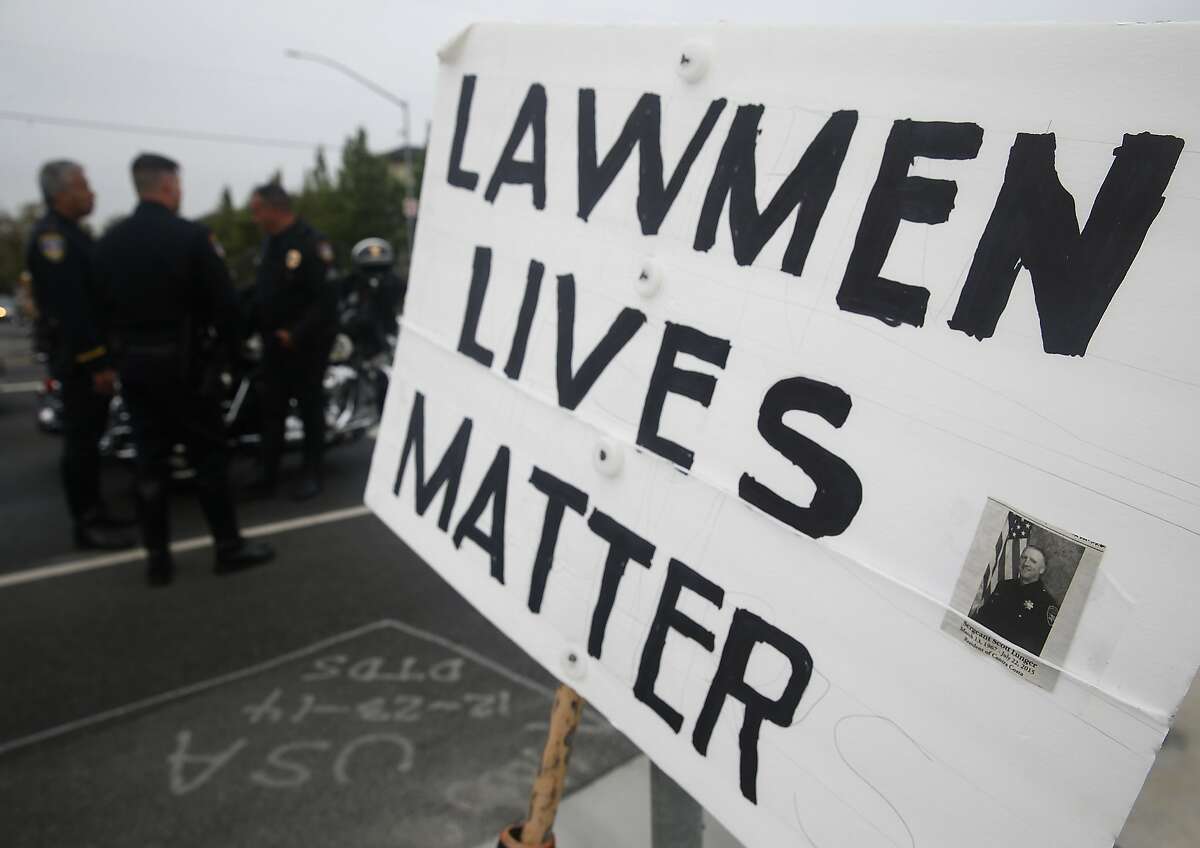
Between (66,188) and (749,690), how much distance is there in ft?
14.3

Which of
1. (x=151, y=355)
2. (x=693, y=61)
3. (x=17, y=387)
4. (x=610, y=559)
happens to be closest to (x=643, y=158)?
(x=693, y=61)

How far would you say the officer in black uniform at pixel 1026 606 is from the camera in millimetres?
576

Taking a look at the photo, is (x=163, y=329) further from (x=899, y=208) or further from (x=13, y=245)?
(x=13, y=245)

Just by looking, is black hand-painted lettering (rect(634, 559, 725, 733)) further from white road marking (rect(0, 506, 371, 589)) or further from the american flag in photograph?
white road marking (rect(0, 506, 371, 589))

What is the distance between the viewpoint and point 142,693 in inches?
102

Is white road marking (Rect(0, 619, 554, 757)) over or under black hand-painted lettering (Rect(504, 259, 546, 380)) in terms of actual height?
under

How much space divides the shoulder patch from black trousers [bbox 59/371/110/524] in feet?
1.84

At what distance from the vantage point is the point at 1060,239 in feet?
1.93

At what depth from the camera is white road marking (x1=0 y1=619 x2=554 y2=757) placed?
2369 mm

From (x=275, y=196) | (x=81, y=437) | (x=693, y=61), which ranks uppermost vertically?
(x=693, y=61)

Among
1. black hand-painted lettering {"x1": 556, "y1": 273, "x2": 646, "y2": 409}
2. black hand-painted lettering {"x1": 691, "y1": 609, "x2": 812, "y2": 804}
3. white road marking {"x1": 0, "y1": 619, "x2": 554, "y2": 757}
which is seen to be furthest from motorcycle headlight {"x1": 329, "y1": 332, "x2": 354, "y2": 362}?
black hand-painted lettering {"x1": 691, "y1": 609, "x2": 812, "y2": 804}

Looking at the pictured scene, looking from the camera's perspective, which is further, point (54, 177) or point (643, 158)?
point (54, 177)

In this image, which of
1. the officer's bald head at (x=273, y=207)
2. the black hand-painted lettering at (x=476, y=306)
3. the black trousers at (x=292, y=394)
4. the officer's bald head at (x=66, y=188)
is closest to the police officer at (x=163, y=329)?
the officer's bald head at (x=66, y=188)

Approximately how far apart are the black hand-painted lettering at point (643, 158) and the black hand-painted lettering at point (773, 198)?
40 millimetres
